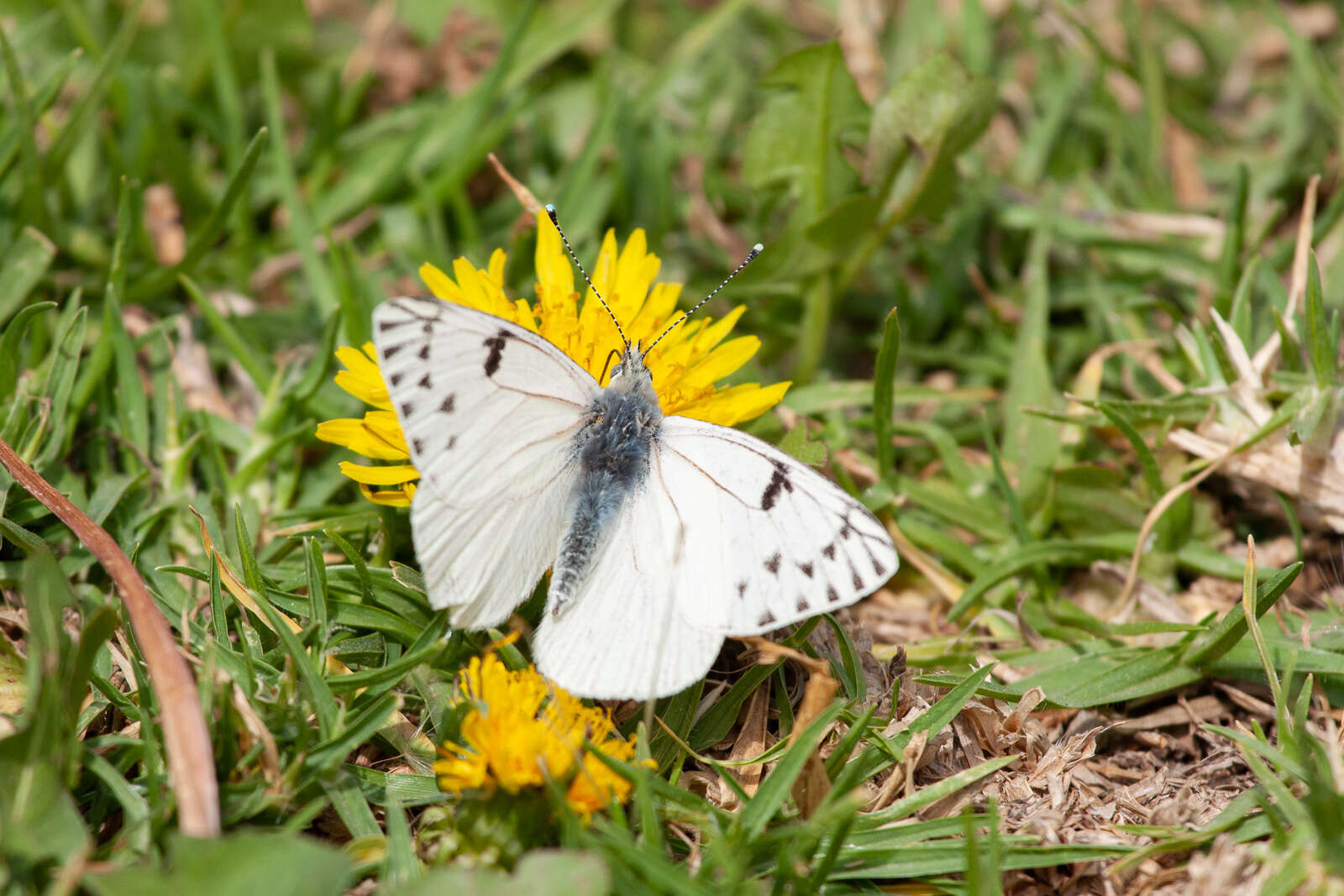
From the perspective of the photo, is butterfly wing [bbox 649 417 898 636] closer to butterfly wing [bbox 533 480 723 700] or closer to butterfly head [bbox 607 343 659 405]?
butterfly wing [bbox 533 480 723 700]

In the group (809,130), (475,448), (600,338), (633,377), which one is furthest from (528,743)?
(809,130)

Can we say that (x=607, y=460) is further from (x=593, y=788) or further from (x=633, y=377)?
(x=593, y=788)

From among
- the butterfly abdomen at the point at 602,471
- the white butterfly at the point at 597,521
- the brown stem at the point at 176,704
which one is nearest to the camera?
the brown stem at the point at 176,704

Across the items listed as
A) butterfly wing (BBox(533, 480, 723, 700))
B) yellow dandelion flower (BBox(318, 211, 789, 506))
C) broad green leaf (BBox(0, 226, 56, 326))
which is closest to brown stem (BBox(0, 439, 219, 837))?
yellow dandelion flower (BBox(318, 211, 789, 506))

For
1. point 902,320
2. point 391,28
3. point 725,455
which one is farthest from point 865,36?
point 725,455

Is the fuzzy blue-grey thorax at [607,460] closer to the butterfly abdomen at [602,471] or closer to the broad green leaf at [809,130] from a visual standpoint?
the butterfly abdomen at [602,471]

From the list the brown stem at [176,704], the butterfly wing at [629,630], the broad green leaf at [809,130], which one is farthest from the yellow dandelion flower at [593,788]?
the broad green leaf at [809,130]

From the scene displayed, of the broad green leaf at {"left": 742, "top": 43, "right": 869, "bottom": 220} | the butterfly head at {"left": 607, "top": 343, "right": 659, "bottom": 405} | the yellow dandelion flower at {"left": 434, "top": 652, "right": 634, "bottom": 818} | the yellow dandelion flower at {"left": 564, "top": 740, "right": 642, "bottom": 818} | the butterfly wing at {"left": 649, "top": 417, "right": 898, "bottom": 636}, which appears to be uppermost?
the broad green leaf at {"left": 742, "top": 43, "right": 869, "bottom": 220}

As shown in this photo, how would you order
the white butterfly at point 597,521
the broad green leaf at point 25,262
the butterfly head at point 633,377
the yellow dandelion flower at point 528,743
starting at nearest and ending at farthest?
the yellow dandelion flower at point 528,743, the white butterfly at point 597,521, the butterfly head at point 633,377, the broad green leaf at point 25,262
